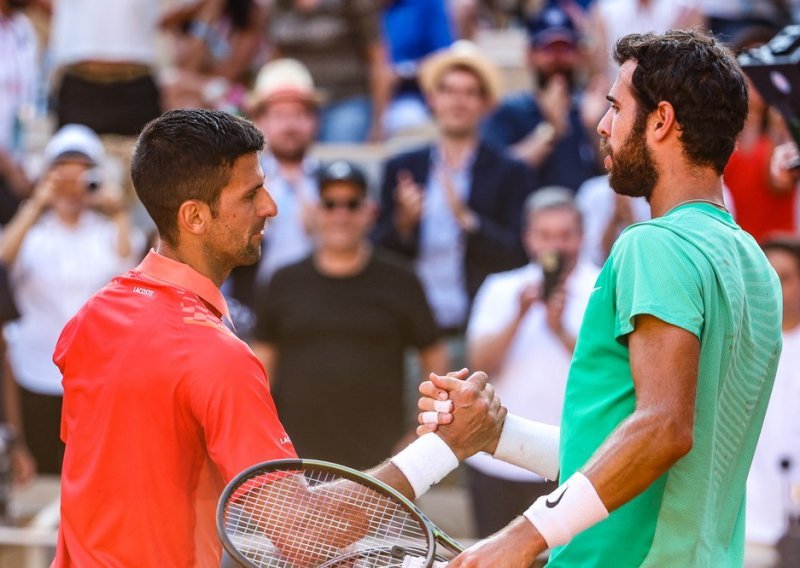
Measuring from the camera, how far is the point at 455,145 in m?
7.68

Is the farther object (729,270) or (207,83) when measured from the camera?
(207,83)

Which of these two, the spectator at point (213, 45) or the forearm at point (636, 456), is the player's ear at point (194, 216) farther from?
the spectator at point (213, 45)

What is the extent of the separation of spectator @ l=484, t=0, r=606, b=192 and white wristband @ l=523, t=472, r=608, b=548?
5.54 m

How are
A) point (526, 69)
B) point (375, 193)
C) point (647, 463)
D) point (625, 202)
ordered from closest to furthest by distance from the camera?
point (647, 463) → point (625, 202) → point (375, 193) → point (526, 69)

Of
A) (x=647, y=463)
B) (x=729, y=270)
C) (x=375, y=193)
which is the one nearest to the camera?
(x=647, y=463)

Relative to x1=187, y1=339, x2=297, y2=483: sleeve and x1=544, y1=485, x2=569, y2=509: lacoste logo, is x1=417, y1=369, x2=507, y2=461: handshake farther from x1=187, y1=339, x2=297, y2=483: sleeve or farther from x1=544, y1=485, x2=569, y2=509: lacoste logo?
x1=544, y1=485, x2=569, y2=509: lacoste logo

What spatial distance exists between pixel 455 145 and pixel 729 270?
4.97m

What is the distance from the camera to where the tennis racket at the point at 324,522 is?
284cm

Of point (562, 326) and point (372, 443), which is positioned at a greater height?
point (562, 326)

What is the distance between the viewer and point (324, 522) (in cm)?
291

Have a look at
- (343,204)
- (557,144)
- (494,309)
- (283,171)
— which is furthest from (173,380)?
(557,144)

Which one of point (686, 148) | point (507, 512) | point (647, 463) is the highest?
point (686, 148)

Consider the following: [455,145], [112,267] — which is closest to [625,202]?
[455,145]

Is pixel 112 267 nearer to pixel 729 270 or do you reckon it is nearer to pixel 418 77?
pixel 418 77
